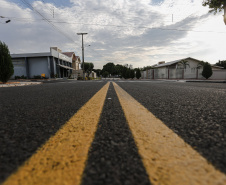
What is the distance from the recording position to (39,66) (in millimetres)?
27000

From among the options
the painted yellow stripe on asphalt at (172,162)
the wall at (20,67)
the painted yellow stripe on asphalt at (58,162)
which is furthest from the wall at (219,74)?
the wall at (20,67)

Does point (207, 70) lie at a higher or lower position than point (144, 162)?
higher

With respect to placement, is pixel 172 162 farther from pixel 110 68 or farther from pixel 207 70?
pixel 110 68

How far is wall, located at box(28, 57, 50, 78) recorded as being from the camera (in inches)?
1057

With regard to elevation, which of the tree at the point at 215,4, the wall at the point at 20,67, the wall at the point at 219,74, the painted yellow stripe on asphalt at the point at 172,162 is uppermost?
the tree at the point at 215,4

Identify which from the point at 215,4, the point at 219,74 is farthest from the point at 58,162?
the point at 219,74

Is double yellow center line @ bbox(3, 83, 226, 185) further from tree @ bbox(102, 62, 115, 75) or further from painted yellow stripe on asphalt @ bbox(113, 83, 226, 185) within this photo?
tree @ bbox(102, 62, 115, 75)

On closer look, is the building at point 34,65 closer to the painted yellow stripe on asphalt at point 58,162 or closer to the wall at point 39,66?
the wall at point 39,66

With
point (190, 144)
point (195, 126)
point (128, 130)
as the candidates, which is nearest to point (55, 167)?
point (128, 130)

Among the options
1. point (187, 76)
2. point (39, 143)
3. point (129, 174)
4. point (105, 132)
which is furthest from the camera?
point (187, 76)

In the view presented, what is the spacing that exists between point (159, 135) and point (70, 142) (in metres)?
0.52

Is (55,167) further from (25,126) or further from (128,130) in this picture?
(25,126)

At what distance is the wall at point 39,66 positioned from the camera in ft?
88.1

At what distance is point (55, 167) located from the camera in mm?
527
